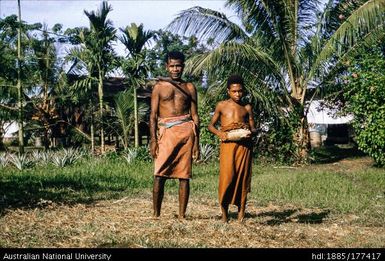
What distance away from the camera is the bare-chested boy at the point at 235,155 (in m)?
4.71

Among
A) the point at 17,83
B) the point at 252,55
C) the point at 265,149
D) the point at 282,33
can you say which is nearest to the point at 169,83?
the point at 252,55

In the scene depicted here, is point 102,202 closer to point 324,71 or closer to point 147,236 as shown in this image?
point 147,236

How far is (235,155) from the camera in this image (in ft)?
15.6

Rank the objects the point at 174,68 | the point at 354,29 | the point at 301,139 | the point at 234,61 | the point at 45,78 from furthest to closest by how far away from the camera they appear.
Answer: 1. the point at 45,78
2. the point at 301,139
3. the point at 234,61
4. the point at 354,29
5. the point at 174,68

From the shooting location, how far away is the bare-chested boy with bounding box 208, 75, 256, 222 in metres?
4.71

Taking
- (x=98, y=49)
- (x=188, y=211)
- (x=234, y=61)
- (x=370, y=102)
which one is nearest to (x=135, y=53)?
(x=98, y=49)

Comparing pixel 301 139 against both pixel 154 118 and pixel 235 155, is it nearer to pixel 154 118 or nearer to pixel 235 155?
pixel 235 155

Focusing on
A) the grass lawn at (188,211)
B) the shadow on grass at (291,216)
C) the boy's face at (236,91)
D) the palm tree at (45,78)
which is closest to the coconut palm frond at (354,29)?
the grass lawn at (188,211)

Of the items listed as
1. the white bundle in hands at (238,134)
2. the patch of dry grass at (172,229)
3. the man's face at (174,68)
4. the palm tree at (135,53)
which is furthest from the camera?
the palm tree at (135,53)

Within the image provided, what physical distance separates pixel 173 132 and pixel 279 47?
812 centimetres

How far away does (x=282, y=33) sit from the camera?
11945 mm

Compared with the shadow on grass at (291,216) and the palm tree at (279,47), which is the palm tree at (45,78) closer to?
the palm tree at (279,47)

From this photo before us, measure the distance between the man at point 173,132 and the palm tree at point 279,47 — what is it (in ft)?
20.7
